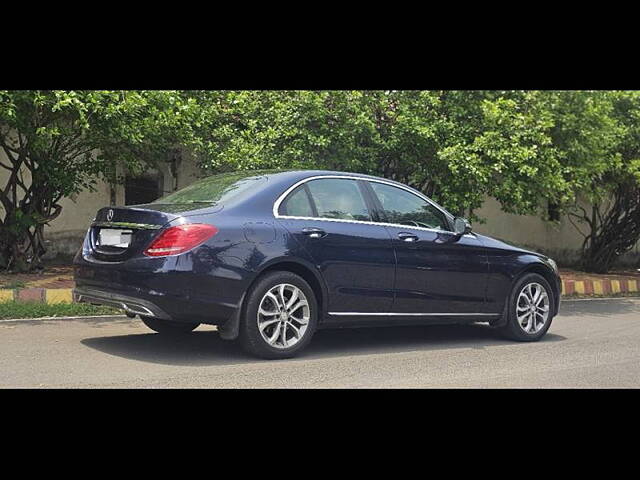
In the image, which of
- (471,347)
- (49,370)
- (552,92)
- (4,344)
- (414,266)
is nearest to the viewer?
(49,370)

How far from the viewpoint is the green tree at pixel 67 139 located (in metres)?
9.05

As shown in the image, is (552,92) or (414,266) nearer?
(414,266)

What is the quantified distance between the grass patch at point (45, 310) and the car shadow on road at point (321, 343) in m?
1.23

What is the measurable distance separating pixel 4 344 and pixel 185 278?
6.50ft

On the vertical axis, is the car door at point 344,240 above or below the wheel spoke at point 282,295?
above

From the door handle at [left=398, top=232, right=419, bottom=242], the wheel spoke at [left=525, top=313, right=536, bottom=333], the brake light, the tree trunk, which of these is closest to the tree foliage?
the wheel spoke at [left=525, top=313, right=536, bottom=333]

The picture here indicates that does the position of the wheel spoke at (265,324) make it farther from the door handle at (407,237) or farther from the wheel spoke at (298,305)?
the door handle at (407,237)

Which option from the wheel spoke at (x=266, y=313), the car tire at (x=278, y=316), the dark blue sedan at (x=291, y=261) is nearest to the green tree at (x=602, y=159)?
the dark blue sedan at (x=291, y=261)

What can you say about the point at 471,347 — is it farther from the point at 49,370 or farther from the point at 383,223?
the point at 49,370

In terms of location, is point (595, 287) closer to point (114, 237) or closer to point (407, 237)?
point (407, 237)

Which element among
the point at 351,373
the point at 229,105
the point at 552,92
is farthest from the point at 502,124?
the point at 351,373

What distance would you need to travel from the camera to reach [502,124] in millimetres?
11484

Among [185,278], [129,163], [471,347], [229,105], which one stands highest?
[229,105]

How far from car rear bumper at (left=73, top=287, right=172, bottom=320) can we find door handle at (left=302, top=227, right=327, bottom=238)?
1341 millimetres
